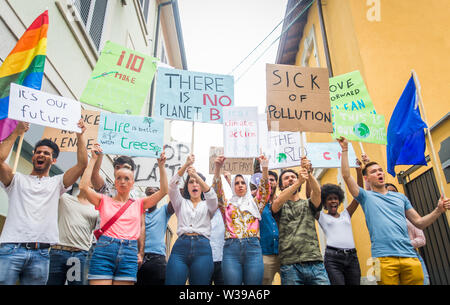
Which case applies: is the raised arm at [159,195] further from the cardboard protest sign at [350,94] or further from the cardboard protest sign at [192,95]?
the cardboard protest sign at [350,94]

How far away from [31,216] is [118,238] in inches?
29.3

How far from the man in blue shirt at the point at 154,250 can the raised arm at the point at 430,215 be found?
8.67ft

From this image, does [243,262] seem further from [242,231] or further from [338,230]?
[338,230]

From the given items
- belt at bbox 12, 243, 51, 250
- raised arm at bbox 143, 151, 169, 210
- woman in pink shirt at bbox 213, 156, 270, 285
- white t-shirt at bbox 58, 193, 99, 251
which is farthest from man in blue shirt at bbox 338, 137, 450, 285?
belt at bbox 12, 243, 51, 250

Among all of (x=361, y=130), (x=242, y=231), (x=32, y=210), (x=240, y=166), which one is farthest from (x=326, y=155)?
(x=32, y=210)

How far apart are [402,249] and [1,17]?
4757mm

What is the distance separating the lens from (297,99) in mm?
3951

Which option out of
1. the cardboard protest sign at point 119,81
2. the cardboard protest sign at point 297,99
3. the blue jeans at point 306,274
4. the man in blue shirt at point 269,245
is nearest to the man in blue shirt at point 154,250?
the man in blue shirt at point 269,245

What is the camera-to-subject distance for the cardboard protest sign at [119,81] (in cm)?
402

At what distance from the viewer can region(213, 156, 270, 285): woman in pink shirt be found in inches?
117

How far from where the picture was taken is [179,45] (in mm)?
13820

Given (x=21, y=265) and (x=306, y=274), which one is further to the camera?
(x=306, y=274)
